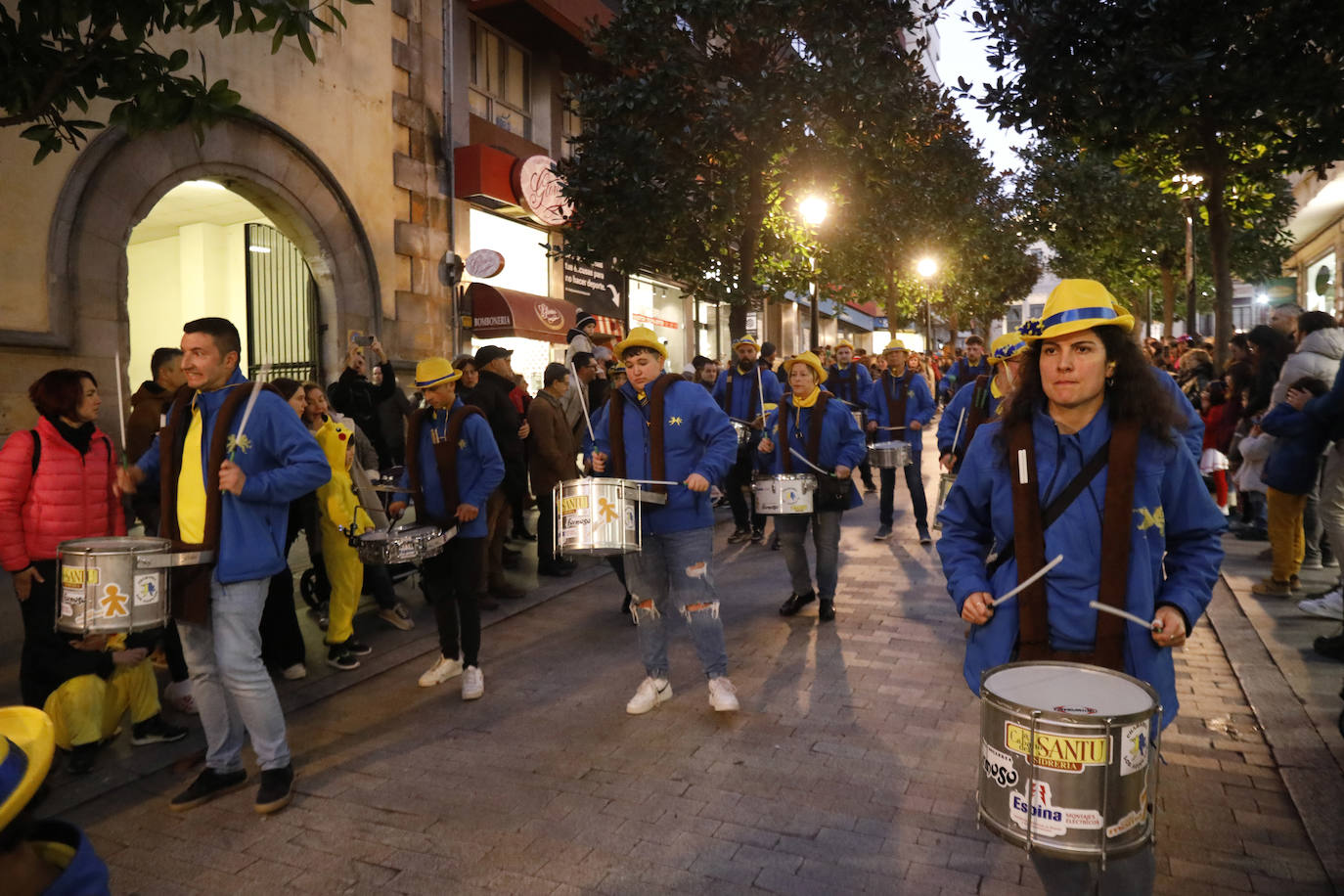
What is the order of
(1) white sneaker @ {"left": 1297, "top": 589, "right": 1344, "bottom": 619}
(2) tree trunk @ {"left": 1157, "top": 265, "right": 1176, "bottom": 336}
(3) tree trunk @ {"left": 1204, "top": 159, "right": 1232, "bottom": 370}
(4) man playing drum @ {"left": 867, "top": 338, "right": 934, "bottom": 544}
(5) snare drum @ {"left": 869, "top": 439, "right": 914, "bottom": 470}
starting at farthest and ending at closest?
(2) tree trunk @ {"left": 1157, "top": 265, "right": 1176, "bottom": 336}
(4) man playing drum @ {"left": 867, "top": 338, "right": 934, "bottom": 544}
(3) tree trunk @ {"left": 1204, "top": 159, "right": 1232, "bottom": 370}
(5) snare drum @ {"left": 869, "top": 439, "right": 914, "bottom": 470}
(1) white sneaker @ {"left": 1297, "top": 589, "right": 1344, "bottom": 619}

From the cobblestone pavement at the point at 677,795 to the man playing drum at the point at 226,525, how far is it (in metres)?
0.32

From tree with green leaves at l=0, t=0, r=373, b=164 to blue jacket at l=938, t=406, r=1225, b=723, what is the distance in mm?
3401

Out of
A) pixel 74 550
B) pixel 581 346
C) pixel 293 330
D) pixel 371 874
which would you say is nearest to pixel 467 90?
pixel 293 330

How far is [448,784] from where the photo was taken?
4324 millimetres

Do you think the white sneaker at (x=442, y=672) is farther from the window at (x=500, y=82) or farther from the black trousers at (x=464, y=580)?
the window at (x=500, y=82)

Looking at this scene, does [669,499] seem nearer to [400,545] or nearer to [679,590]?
[679,590]

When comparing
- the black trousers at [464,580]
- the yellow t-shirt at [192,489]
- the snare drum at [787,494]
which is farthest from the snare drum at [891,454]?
the yellow t-shirt at [192,489]

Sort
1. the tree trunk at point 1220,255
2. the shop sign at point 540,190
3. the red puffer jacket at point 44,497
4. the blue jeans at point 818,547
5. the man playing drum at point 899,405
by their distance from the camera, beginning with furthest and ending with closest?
the shop sign at point 540,190 → the man playing drum at point 899,405 → the tree trunk at point 1220,255 → the blue jeans at point 818,547 → the red puffer jacket at point 44,497

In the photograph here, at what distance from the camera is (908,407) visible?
1115 cm

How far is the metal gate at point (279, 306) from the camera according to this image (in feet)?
40.9

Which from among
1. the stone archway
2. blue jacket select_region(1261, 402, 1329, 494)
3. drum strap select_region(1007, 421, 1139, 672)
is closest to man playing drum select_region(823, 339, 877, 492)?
blue jacket select_region(1261, 402, 1329, 494)

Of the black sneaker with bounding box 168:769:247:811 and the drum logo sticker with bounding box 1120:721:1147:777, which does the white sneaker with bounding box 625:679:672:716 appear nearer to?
the black sneaker with bounding box 168:769:247:811

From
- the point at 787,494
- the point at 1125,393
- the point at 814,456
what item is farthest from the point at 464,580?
the point at 1125,393

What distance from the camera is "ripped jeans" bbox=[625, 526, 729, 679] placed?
5.12 m
